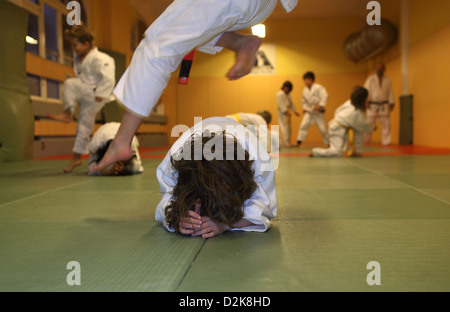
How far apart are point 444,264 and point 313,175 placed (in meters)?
2.89

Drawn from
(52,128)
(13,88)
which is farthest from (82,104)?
(52,128)

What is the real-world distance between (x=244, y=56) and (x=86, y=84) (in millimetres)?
3305

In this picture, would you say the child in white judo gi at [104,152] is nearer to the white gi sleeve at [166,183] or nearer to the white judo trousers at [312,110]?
the white gi sleeve at [166,183]

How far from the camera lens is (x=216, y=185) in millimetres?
1565

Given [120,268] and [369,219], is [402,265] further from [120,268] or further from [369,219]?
[120,268]

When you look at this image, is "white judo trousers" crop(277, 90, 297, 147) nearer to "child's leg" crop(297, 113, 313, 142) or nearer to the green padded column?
"child's leg" crop(297, 113, 313, 142)

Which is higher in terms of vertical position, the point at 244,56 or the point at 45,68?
the point at 45,68

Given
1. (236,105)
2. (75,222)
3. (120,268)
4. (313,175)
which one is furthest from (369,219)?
(236,105)

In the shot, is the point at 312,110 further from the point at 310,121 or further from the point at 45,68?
the point at 45,68

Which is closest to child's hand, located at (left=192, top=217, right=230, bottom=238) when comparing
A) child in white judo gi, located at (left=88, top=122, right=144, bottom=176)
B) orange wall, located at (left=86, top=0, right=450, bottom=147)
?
child in white judo gi, located at (left=88, top=122, right=144, bottom=176)

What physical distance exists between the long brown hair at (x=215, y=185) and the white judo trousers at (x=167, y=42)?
0.93 ft

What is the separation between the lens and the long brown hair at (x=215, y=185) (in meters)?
1.57

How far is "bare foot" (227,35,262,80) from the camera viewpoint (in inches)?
75.0

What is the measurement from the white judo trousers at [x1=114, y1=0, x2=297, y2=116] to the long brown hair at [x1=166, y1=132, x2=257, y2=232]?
0.93 feet
